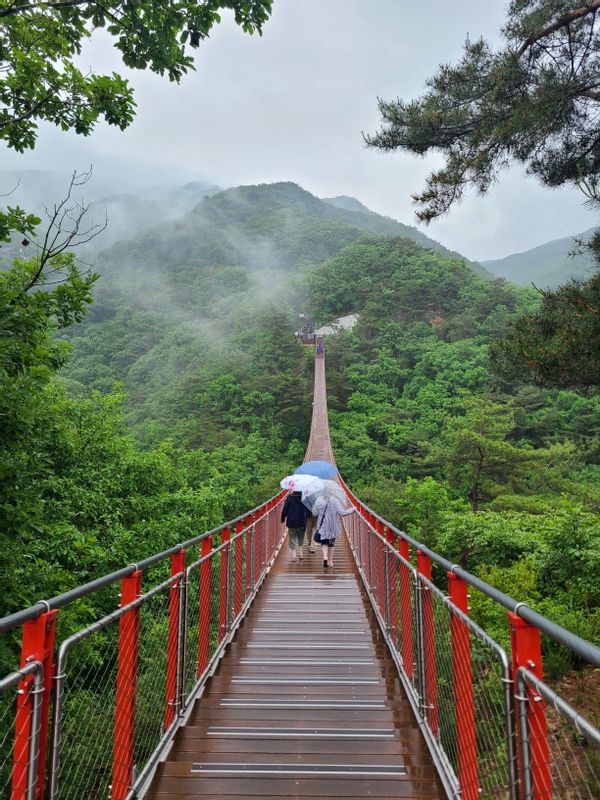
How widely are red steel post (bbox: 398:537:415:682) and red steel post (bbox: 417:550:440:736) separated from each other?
1.12 ft

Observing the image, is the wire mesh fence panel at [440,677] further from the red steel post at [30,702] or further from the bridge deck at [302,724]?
the red steel post at [30,702]

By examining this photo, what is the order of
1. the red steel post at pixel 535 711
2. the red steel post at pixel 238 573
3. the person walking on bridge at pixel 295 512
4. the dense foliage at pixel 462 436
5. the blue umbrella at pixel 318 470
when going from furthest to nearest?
1. the blue umbrella at pixel 318 470
2. the dense foliage at pixel 462 436
3. the person walking on bridge at pixel 295 512
4. the red steel post at pixel 238 573
5. the red steel post at pixel 535 711

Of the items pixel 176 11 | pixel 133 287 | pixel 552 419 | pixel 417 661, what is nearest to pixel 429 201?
pixel 176 11

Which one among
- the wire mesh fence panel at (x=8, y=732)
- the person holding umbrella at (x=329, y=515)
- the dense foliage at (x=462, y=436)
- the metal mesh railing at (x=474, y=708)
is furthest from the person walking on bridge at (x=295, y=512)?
the metal mesh railing at (x=474, y=708)

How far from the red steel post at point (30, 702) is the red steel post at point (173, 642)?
127 centimetres

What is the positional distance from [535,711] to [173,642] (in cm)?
197

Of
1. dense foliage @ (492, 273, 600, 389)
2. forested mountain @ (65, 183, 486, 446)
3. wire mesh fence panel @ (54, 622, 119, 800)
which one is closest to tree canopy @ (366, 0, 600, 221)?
dense foliage @ (492, 273, 600, 389)

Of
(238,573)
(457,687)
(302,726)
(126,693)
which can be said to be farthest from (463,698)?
(238,573)

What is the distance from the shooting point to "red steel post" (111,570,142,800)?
200 cm

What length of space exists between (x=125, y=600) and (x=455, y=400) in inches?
1037

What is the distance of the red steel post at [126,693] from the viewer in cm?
200

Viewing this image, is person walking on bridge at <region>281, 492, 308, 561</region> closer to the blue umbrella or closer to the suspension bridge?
the blue umbrella

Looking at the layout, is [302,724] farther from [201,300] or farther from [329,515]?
[201,300]

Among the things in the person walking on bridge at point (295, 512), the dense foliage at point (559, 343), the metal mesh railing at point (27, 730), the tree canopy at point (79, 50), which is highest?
the tree canopy at point (79, 50)
